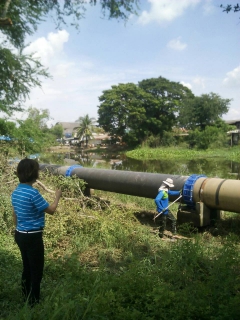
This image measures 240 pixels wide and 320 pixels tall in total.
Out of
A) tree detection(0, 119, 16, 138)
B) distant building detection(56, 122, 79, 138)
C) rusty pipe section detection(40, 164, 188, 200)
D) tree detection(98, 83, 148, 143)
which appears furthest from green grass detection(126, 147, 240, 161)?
distant building detection(56, 122, 79, 138)

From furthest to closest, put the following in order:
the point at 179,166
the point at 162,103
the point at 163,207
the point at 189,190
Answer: the point at 162,103, the point at 179,166, the point at 189,190, the point at 163,207

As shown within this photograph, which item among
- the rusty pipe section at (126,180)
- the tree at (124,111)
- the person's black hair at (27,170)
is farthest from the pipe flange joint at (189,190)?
the tree at (124,111)

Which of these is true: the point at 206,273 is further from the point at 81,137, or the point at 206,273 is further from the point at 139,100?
the point at 81,137

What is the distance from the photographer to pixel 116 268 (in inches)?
199

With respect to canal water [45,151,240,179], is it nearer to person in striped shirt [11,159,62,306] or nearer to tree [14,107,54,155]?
tree [14,107,54,155]

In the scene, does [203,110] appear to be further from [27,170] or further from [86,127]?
[27,170]

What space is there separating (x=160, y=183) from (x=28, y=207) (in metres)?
4.40

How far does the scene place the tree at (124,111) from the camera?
4872 centimetres

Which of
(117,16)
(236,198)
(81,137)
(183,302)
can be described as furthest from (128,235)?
(81,137)

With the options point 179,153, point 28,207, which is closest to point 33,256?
point 28,207

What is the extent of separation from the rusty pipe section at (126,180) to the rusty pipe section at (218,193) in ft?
1.57

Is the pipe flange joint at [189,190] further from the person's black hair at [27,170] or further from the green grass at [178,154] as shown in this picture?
the green grass at [178,154]

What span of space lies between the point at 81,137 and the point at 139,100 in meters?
20.4

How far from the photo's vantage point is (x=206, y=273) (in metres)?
4.22
